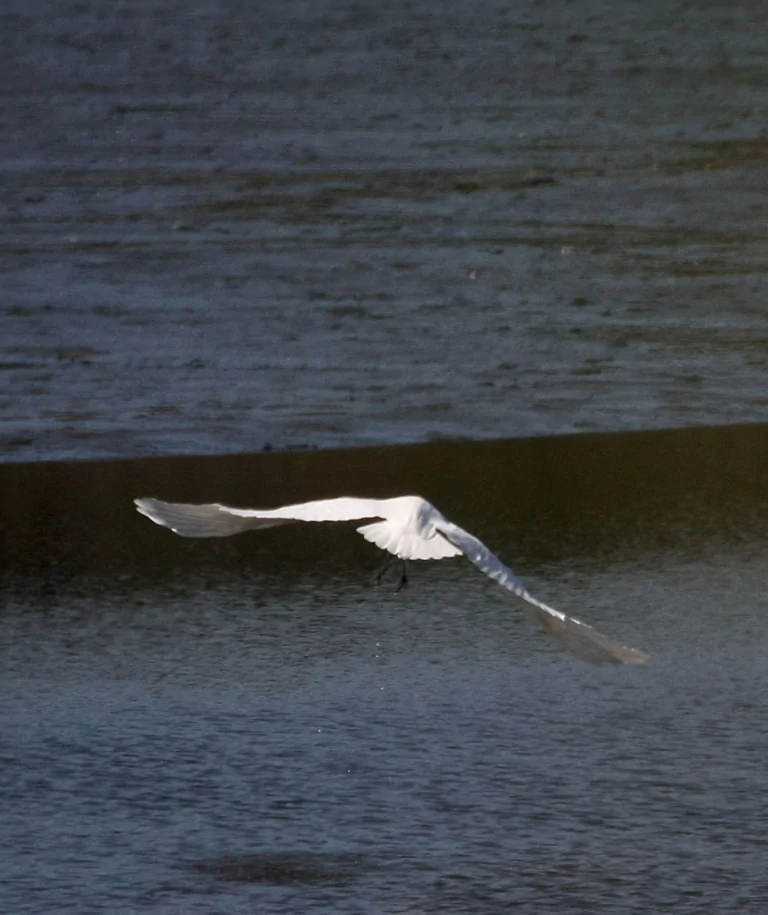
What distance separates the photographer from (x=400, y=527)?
4.14m

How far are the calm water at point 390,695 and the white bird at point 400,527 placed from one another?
716mm

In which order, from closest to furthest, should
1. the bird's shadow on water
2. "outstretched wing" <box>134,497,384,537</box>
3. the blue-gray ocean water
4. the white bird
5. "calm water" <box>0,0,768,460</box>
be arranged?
the white bird
"outstretched wing" <box>134,497,384,537</box>
the bird's shadow on water
the blue-gray ocean water
"calm water" <box>0,0,768,460</box>

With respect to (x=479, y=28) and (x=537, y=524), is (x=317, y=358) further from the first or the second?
(x=479, y=28)

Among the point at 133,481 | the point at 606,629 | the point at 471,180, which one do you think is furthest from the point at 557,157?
the point at 606,629

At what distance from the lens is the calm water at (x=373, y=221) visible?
8.37 m

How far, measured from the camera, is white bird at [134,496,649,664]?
Result: 3672 mm

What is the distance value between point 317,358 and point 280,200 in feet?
6.10

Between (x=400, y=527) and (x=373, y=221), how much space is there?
6.04 metres

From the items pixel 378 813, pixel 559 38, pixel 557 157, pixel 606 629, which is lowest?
pixel 378 813

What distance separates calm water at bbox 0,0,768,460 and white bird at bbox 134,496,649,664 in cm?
358

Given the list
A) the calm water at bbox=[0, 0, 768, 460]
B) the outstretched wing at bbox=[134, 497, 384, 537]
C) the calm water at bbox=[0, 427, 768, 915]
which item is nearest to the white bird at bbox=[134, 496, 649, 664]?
the outstretched wing at bbox=[134, 497, 384, 537]

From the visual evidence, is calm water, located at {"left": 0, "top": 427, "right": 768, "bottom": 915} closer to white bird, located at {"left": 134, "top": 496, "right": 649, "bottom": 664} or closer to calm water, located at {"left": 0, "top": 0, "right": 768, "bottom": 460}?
calm water, located at {"left": 0, "top": 0, "right": 768, "bottom": 460}

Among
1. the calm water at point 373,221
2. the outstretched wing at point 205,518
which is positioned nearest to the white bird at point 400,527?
the outstretched wing at point 205,518

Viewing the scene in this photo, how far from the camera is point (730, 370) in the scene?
8633 mm
